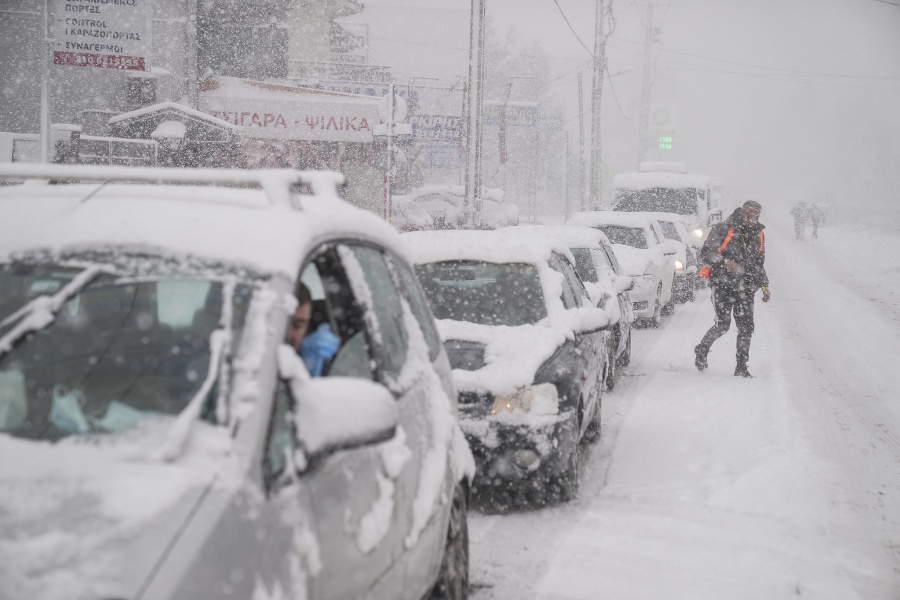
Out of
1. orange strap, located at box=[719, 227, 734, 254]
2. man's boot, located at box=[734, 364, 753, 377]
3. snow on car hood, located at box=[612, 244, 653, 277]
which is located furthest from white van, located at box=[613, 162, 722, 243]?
man's boot, located at box=[734, 364, 753, 377]

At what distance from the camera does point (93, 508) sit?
6.59ft

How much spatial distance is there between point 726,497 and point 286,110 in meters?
19.3

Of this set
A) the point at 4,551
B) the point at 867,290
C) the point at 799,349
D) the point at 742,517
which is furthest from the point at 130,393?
the point at 867,290

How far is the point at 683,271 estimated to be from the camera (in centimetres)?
1822

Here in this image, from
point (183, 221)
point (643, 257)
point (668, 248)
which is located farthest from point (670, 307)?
point (183, 221)

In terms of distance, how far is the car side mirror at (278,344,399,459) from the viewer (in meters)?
2.30

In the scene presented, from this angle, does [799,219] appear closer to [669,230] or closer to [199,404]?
[669,230]

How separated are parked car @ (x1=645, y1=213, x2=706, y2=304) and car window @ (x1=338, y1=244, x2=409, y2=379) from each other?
1477 centimetres

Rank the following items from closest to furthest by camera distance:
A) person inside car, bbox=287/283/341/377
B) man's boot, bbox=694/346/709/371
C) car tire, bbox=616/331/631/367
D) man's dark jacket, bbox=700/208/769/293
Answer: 1. person inside car, bbox=287/283/341/377
2. man's dark jacket, bbox=700/208/769/293
3. man's boot, bbox=694/346/709/371
4. car tire, bbox=616/331/631/367

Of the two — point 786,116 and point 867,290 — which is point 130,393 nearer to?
point 867,290

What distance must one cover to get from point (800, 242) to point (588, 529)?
1624 inches

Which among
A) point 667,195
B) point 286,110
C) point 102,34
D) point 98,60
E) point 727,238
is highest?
point 102,34

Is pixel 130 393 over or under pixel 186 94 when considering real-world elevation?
under

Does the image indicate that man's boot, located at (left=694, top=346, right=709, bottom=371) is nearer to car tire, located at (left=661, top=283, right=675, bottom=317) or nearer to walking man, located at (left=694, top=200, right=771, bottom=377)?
walking man, located at (left=694, top=200, right=771, bottom=377)
